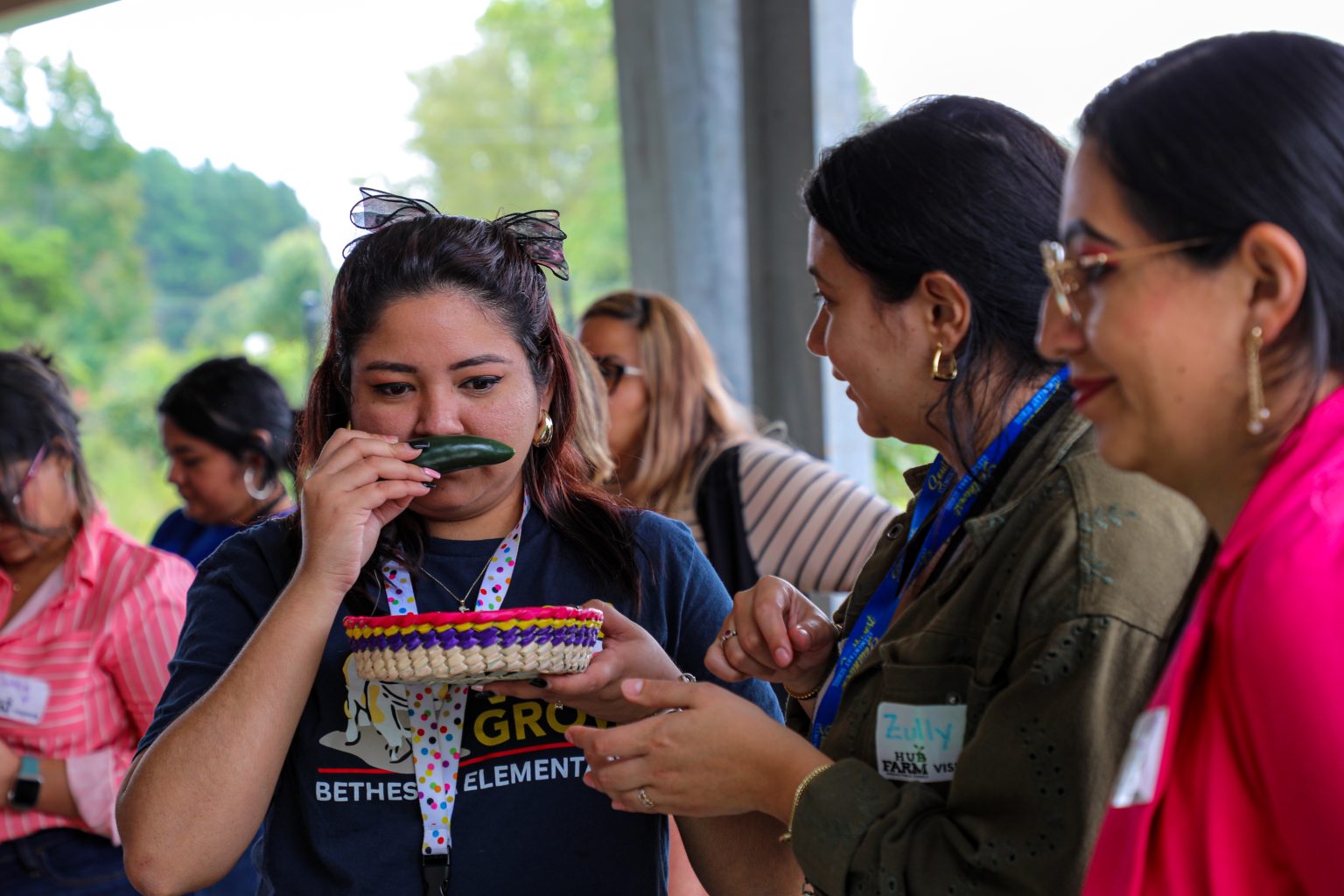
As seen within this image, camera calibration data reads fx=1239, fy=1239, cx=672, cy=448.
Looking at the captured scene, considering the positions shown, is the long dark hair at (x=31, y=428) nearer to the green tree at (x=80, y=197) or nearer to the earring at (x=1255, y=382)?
the earring at (x=1255, y=382)

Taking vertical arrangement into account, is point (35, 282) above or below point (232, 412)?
below

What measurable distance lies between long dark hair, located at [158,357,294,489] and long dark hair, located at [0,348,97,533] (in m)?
0.68

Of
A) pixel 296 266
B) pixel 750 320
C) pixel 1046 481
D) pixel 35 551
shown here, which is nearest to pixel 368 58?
pixel 296 266

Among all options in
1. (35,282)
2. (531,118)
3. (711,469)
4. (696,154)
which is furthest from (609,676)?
(531,118)

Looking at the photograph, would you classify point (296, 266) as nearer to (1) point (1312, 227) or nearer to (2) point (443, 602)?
(2) point (443, 602)

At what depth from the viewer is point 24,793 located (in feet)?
8.99

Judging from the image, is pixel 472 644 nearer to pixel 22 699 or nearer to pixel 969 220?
pixel 969 220

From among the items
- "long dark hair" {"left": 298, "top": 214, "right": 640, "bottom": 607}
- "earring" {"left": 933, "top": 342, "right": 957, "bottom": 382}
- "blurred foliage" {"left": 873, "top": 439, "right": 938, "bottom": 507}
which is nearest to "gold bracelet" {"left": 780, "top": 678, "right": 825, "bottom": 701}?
"long dark hair" {"left": 298, "top": 214, "right": 640, "bottom": 607}

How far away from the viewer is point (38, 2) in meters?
4.78

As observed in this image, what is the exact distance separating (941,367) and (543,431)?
0.75m

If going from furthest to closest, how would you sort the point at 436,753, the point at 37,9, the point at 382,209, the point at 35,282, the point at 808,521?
1. the point at 35,282
2. the point at 37,9
3. the point at 808,521
4. the point at 382,209
5. the point at 436,753

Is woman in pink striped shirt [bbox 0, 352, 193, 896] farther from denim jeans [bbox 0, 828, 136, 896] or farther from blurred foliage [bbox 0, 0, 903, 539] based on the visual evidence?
blurred foliage [bbox 0, 0, 903, 539]


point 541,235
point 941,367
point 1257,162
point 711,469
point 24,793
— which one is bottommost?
point 24,793

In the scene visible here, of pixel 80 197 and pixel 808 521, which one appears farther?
pixel 80 197
